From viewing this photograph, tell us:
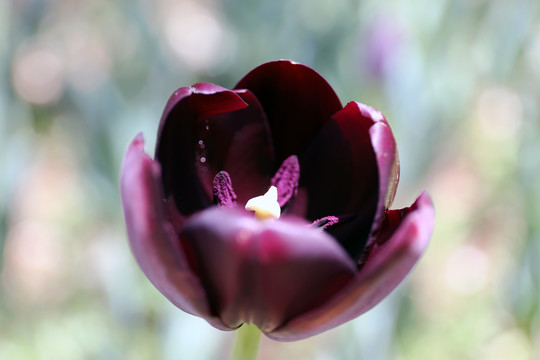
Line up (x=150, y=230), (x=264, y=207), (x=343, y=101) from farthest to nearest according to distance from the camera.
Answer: (x=343, y=101), (x=264, y=207), (x=150, y=230)

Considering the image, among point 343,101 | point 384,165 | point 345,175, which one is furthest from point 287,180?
point 343,101

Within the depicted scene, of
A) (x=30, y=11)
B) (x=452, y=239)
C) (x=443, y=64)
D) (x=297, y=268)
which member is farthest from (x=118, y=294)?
(x=452, y=239)

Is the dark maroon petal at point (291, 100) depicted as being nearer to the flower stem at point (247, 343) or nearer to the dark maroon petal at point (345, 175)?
the dark maroon petal at point (345, 175)

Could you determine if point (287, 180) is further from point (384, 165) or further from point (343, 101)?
point (343, 101)

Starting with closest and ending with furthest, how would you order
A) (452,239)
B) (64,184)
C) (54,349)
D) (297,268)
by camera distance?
(297,268) → (54,349) → (452,239) → (64,184)

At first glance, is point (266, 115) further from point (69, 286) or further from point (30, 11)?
point (69, 286)

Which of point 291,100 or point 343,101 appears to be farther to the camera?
point 343,101

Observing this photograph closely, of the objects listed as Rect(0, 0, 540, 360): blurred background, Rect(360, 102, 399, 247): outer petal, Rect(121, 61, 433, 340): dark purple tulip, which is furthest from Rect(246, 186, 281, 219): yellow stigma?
Rect(0, 0, 540, 360): blurred background
